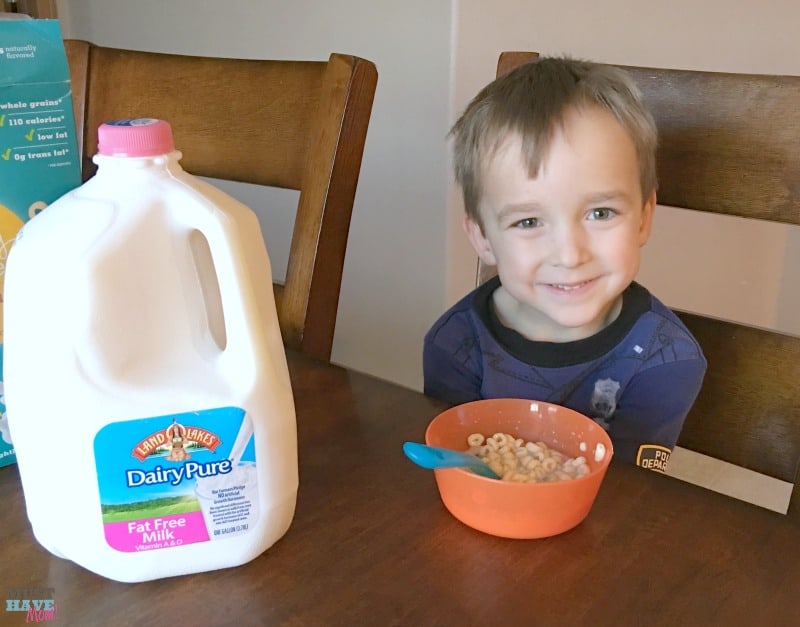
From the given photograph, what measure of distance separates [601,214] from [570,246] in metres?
0.05

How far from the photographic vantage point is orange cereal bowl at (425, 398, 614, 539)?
56 cm

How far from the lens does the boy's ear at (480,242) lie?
3.18 ft

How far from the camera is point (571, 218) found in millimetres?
845

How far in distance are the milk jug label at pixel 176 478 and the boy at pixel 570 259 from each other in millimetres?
431

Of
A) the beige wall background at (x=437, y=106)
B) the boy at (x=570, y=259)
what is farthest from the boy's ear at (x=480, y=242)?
the beige wall background at (x=437, y=106)

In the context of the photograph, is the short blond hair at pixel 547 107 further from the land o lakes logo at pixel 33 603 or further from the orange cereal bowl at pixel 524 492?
the land o lakes logo at pixel 33 603

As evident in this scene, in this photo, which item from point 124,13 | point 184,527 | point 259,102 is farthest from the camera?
point 124,13

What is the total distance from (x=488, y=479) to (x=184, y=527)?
194mm

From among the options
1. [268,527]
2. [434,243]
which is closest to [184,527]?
[268,527]

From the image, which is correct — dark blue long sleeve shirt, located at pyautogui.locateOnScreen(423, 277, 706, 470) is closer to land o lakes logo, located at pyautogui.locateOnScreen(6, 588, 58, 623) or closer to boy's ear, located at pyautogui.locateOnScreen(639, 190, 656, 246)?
boy's ear, located at pyautogui.locateOnScreen(639, 190, 656, 246)

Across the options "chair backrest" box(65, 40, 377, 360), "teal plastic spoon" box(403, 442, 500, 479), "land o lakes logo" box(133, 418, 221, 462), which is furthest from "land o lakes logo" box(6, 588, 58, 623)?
"chair backrest" box(65, 40, 377, 360)

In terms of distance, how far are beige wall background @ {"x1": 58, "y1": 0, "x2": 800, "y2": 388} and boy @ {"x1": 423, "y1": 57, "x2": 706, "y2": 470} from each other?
0.74 m

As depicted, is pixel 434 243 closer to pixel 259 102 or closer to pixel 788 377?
pixel 259 102

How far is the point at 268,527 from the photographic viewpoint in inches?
21.9
